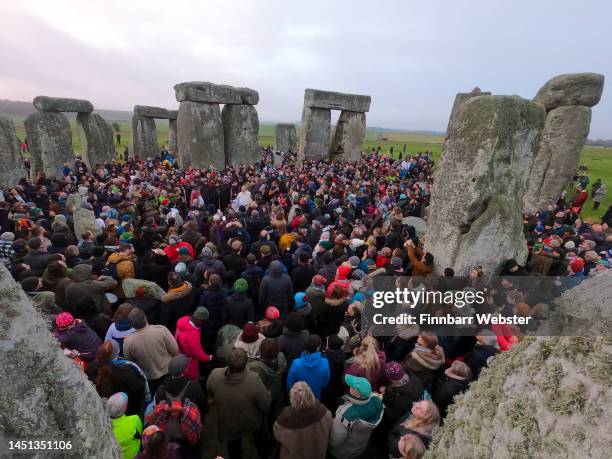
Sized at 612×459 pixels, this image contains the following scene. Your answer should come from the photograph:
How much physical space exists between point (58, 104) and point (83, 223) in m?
13.3

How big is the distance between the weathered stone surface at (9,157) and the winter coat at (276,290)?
45.4ft

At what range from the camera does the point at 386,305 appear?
16.9 feet

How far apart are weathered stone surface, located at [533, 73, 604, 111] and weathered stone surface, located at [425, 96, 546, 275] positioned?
8142 mm


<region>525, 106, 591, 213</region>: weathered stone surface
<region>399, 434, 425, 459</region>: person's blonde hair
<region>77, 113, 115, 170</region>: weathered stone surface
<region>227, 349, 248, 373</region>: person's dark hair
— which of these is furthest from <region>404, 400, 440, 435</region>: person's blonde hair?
<region>77, 113, 115, 170</region>: weathered stone surface

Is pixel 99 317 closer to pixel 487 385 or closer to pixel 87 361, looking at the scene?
pixel 87 361

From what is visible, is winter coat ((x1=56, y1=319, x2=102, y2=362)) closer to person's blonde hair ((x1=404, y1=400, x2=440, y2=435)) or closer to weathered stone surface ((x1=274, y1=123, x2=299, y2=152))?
person's blonde hair ((x1=404, y1=400, x2=440, y2=435))

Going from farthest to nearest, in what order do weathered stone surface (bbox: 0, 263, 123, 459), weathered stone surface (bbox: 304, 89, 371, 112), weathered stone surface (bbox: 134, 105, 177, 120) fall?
weathered stone surface (bbox: 134, 105, 177, 120)
weathered stone surface (bbox: 304, 89, 371, 112)
weathered stone surface (bbox: 0, 263, 123, 459)

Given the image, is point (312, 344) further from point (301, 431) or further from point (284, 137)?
point (284, 137)

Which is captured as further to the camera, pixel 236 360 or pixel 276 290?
pixel 276 290


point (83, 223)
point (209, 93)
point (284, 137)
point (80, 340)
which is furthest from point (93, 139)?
point (80, 340)

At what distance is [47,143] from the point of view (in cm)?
1703

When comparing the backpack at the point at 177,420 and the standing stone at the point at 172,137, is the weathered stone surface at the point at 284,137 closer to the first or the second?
the standing stone at the point at 172,137

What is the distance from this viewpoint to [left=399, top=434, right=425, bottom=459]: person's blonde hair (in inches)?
99.5

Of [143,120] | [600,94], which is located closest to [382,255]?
[600,94]
